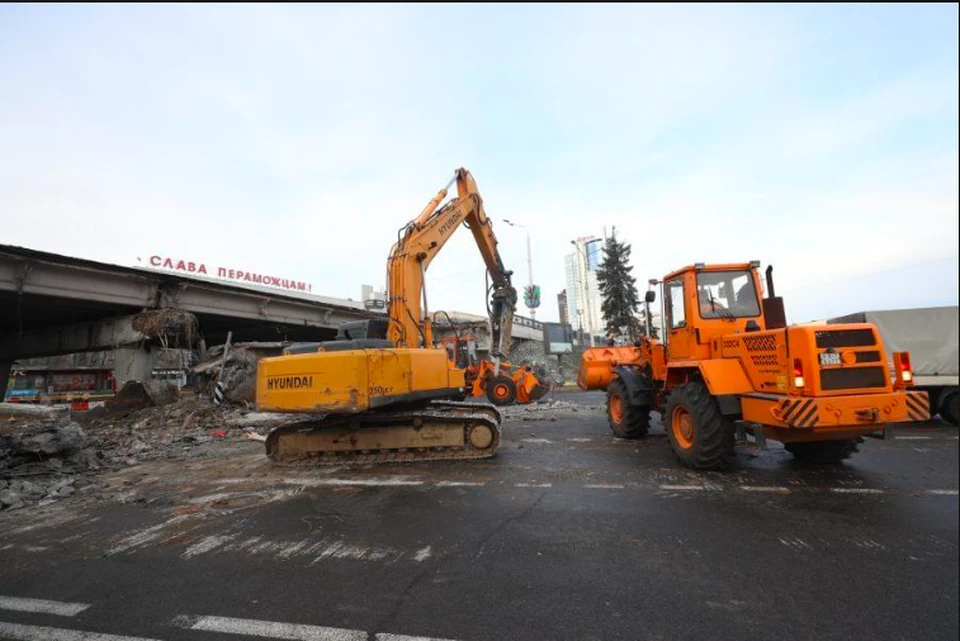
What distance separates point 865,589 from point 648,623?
1.52 metres

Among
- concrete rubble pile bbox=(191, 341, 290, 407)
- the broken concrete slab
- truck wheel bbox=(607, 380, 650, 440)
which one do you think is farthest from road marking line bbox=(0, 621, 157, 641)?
the broken concrete slab

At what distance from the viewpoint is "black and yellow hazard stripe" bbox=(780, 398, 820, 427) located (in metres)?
4.89

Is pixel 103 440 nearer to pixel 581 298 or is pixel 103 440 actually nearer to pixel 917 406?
pixel 917 406

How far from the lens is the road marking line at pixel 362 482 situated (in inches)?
248

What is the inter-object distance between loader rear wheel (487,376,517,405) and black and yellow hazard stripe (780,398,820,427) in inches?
430

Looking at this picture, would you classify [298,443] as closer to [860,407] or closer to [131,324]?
[860,407]

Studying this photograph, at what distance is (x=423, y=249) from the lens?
9461mm

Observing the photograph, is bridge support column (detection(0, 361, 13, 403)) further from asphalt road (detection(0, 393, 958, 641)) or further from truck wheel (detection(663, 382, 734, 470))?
truck wheel (detection(663, 382, 734, 470))

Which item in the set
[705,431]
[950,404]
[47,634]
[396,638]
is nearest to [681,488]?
[705,431]

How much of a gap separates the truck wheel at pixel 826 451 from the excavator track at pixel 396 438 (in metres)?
4.25

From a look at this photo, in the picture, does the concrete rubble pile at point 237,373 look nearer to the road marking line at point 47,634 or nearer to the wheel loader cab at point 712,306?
the road marking line at point 47,634

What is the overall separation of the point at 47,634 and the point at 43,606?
506 millimetres

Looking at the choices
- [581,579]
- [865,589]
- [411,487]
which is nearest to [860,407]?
[865,589]

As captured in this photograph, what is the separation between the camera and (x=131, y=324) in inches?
613
